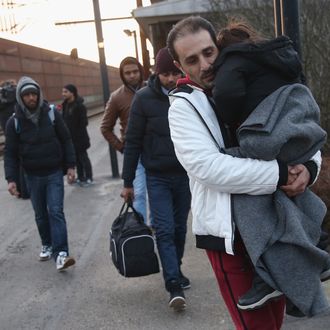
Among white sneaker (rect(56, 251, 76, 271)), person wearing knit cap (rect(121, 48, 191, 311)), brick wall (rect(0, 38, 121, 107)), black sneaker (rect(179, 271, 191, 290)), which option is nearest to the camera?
person wearing knit cap (rect(121, 48, 191, 311))

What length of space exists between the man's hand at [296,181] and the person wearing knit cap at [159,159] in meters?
1.85

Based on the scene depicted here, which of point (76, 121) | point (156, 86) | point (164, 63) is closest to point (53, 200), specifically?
point (156, 86)

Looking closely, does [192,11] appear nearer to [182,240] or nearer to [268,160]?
[182,240]

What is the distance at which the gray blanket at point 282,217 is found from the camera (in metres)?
1.75

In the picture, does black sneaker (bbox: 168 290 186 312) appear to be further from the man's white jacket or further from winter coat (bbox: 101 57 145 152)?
winter coat (bbox: 101 57 145 152)

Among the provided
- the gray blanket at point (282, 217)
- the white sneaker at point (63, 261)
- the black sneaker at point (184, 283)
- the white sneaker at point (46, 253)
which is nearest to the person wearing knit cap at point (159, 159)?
the black sneaker at point (184, 283)

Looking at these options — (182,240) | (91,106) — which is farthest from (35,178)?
(91,106)

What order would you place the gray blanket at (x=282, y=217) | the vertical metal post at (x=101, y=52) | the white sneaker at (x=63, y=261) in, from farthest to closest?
the vertical metal post at (x=101, y=52), the white sneaker at (x=63, y=261), the gray blanket at (x=282, y=217)

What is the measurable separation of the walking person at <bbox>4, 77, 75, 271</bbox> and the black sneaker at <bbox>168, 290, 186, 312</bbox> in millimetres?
1365

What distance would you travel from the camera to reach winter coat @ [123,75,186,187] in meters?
3.63

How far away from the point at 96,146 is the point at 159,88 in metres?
10.9

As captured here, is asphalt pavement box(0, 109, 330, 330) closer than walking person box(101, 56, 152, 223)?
Yes

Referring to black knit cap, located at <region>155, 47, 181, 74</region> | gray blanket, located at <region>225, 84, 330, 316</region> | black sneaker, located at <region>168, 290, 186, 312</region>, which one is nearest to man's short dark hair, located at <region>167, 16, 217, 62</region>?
gray blanket, located at <region>225, 84, 330, 316</region>

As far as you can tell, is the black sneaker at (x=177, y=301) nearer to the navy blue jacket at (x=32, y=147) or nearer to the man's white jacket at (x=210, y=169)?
the man's white jacket at (x=210, y=169)
